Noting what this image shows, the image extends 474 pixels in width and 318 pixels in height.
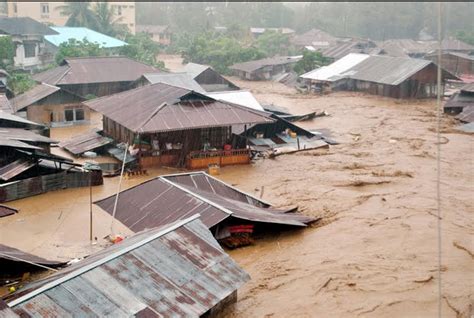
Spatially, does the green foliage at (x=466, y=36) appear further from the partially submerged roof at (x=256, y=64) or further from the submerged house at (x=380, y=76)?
the partially submerged roof at (x=256, y=64)

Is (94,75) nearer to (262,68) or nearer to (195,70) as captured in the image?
(195,70)

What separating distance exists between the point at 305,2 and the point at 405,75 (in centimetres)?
6330

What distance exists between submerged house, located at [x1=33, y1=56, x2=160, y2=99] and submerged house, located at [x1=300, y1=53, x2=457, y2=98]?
1373cm

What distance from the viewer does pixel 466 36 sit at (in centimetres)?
6425

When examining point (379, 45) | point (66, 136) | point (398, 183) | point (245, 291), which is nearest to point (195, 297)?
point (245, 291)

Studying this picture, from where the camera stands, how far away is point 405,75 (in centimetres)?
4122

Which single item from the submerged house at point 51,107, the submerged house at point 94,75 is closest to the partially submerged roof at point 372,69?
the submerged house at point 94,75

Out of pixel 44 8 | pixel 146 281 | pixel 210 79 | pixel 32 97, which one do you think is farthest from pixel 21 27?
pixel 146 281

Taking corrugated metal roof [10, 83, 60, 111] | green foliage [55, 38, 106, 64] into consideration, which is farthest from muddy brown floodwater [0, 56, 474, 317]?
green foliage [55, 38, 106, 64]

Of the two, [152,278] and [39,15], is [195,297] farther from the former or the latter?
[39,15]

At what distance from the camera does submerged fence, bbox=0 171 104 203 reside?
1956cm

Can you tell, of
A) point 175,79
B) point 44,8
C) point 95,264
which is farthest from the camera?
point 44,8

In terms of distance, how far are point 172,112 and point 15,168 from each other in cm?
609

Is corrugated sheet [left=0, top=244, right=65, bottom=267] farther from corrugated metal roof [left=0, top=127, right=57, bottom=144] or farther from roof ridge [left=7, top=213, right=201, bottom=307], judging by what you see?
corrugated metal roof [left=0, top=127, right=57, bottom=144]
